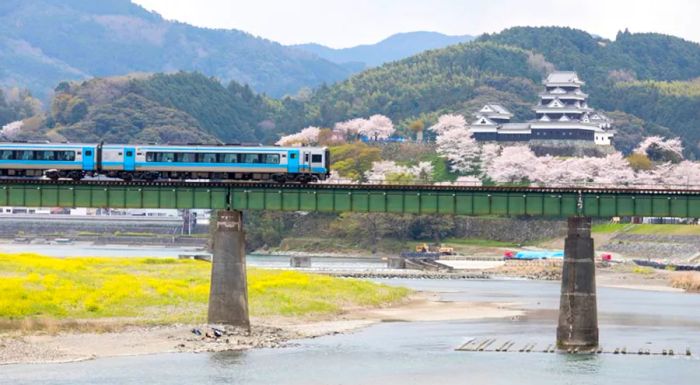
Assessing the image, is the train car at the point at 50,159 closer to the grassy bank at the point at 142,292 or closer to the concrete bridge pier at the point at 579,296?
the grassy bank at the point at 142,292

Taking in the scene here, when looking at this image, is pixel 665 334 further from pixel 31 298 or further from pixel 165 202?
pixel 31 298

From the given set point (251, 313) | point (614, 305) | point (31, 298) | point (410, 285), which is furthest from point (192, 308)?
point (410, 285)

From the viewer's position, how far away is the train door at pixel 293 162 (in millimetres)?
101975

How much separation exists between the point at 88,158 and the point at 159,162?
4.82 meters

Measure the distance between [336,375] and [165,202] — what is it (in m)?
19.4

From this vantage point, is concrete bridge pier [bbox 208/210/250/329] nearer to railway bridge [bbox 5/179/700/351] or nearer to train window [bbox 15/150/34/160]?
railway bridge [bbox 5/179/700/351]

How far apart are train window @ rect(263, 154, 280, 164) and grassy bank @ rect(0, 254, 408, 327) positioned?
9455 mm

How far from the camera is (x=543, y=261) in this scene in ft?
611

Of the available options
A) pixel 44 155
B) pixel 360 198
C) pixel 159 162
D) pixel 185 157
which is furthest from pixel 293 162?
pixel 44 155

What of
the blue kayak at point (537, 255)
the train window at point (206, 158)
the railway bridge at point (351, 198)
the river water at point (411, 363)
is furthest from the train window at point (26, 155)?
the blue kayak at point (537, 255)

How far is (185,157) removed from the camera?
10112 centimetres

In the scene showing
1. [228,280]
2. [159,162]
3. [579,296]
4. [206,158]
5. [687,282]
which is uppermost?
[206,158]

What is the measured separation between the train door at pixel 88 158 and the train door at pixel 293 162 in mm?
13457

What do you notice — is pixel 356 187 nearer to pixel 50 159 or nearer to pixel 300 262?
pixel 50 159
